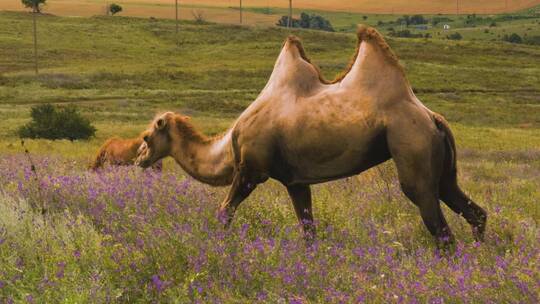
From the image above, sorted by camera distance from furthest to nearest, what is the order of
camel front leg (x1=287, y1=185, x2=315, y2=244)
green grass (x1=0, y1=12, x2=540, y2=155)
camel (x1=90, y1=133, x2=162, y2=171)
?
green grass (x1=0, y1=12, x2=540, y2=155)
camel (x1=90, y1=133, x2=162, y2=171)
camel front leg (x1=287, y1=185, x2=315, y2=244)

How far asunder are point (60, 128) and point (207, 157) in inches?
974

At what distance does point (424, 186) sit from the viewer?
6324 millimetres

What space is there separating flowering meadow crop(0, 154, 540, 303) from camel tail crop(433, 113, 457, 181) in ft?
1.96

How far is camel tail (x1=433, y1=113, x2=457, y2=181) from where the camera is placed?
6.54 meters

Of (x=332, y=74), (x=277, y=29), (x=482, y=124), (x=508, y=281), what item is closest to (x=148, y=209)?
(x=508, y=281)

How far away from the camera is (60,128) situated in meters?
31.1

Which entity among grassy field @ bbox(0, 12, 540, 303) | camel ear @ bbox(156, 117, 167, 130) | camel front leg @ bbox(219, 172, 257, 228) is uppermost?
camel ear @ bbox(156, 117, 167, 130)

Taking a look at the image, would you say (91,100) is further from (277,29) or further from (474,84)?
(277,29)

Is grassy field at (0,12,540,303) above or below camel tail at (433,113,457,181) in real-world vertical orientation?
below

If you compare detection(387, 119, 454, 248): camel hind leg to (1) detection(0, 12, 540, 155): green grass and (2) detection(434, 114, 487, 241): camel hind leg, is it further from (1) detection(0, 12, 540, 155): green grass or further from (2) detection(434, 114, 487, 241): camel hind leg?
(1) detection(0, 12, 540, 155): green grass

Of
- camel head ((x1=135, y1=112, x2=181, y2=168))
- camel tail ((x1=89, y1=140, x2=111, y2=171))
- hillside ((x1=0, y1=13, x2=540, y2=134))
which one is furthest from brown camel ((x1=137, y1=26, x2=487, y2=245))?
hillside ((x1=0, y1=13, x2=540, y2=134))

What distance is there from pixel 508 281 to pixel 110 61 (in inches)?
3336

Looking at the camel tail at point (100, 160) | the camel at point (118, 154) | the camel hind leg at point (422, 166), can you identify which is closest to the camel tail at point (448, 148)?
the camel hind leg at point (422, 166)

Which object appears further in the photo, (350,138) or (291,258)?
(350,138)
